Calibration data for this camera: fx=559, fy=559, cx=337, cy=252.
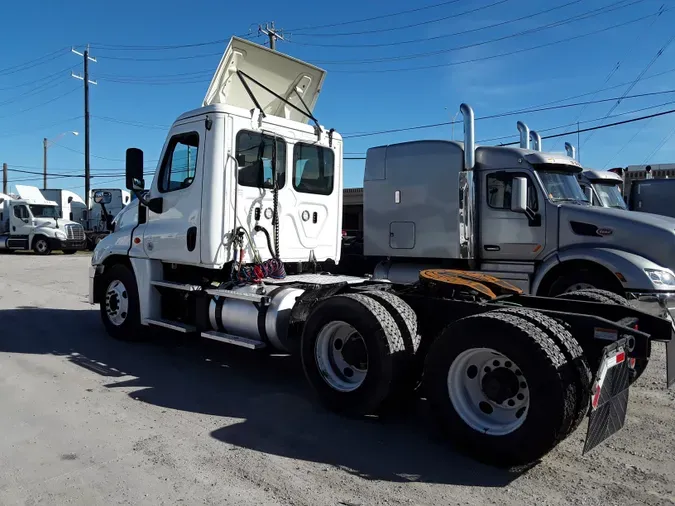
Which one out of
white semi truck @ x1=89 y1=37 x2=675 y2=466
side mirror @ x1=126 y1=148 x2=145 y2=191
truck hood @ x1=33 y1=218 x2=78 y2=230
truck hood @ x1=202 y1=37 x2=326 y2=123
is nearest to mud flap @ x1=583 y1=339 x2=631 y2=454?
white semi truck @ x1=89 y1=37 x2=675 y2=466

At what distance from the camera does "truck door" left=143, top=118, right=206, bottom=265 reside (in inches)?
258

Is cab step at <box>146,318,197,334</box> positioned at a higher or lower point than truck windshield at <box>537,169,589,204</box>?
lower

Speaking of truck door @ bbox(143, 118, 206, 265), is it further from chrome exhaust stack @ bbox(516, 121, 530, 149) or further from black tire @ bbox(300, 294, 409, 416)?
chrome exhaust stack @ bbox(516, 121, 530, 149)

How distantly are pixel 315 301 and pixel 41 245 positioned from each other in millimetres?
28545

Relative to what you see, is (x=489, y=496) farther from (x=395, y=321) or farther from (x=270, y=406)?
(x=270, y=406)

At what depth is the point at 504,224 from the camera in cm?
905

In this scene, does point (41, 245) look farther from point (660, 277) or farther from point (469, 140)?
point (660, 277)

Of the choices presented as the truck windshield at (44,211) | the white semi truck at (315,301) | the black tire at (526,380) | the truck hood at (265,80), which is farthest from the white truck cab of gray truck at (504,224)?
the truck windshield at (44,211)

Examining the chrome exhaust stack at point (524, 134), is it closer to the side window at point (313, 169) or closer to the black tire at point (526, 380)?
the side window at point (313, 169)

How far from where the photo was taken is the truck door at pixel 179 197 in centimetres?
656

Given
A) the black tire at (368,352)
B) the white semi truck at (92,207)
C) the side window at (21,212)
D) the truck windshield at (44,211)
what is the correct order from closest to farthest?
the black tire at (368,352)
the side window at (21,212)
the truck windshield at (44,211)
the white semi truck at (92,207)

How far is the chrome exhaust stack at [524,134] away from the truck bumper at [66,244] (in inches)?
1026

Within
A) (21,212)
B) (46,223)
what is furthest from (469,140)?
(21,212)

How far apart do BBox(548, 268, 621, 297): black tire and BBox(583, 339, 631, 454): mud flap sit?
419cm
